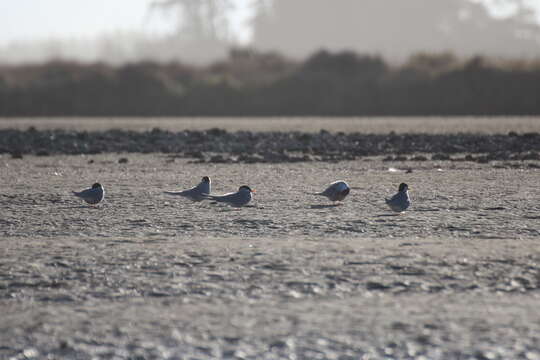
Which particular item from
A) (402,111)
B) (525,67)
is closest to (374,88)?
(402,111)

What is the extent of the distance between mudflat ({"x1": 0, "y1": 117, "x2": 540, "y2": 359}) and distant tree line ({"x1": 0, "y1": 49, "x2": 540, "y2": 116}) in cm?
2056

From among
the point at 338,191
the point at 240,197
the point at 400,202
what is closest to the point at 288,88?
the point at 338,191

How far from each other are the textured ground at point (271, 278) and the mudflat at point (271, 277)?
15mm

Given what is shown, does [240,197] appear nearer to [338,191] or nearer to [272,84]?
[338,191]

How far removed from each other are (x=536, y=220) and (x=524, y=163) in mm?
6193

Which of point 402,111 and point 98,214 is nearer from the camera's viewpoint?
point 98,214

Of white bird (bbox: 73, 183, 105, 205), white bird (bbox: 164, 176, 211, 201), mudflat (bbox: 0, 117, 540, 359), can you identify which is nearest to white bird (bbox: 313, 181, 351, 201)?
mudflat (bbox: 0, 117, 540, 359)

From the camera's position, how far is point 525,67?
106 ft

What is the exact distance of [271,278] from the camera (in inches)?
243

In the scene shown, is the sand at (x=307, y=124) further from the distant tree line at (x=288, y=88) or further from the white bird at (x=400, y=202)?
the white bird at (x=400, y=202)

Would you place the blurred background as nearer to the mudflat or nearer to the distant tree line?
the distant tree line

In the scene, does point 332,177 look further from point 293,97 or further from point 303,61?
point 303,61

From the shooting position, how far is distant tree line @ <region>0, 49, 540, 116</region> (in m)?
31.0

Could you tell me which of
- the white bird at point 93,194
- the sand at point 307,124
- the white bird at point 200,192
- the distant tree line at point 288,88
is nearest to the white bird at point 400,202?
the white bird at point 200,192
